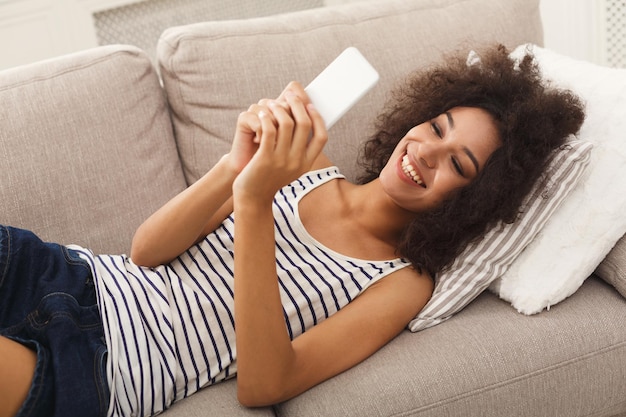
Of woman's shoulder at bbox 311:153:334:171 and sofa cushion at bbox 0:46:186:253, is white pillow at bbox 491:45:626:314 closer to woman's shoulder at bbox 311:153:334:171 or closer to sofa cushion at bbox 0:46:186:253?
woman's shoulder at bbox 311:153:334:171

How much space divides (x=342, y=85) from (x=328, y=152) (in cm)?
62

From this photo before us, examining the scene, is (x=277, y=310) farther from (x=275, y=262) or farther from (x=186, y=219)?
(x=186, y=219)

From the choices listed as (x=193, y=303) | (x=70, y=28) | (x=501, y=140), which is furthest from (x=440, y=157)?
(x=70, y=28)

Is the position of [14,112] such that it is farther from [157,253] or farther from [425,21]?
[425,21]

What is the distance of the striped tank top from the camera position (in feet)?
3.79

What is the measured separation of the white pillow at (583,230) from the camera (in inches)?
51.1

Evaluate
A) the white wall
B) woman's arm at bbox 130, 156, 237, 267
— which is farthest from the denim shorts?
the white wall

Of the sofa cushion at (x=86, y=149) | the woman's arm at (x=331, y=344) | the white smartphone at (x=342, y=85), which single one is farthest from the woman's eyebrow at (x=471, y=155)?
the sofa cushion at (x=86, y=149)

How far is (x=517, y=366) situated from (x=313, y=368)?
0.35 metres

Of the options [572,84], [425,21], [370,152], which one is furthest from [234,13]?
[572,84]

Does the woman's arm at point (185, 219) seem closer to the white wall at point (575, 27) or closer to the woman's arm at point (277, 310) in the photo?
the woman's arm at point (277, 310)

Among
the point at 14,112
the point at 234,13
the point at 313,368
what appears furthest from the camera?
the point at 234,13

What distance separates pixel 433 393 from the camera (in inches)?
45.6

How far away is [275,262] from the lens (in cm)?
113
